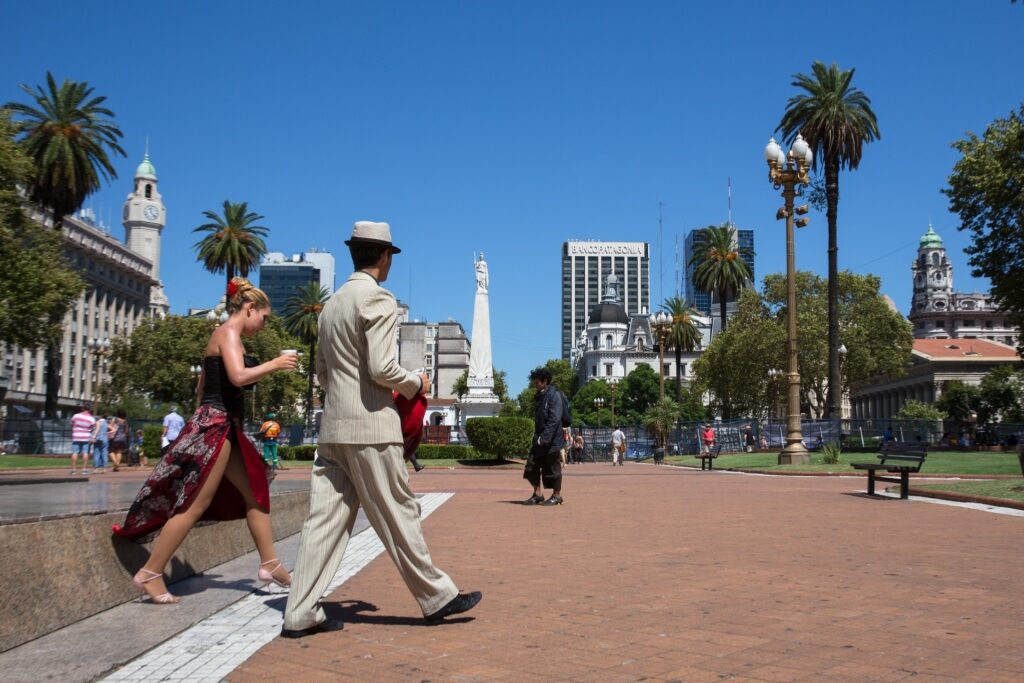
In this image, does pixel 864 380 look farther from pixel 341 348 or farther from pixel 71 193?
pixel 341 348

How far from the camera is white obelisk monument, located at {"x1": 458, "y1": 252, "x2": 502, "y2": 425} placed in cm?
6612

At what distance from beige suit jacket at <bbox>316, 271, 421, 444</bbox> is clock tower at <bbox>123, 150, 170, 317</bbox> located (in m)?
133

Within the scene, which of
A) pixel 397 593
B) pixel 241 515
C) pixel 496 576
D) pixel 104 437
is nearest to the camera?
pixel 241 515

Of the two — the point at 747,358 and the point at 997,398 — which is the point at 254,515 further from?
the point at 997,398

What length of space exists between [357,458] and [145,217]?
457 feet

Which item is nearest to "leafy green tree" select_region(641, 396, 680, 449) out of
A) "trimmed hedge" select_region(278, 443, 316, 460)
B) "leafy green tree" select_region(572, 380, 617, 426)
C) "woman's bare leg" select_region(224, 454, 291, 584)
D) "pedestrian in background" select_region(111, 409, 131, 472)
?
"trimmed hedge" select_region(278, 443, 316, 460)

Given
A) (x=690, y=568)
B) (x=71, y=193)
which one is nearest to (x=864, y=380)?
(x=71, y=193)

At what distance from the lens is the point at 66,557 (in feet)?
14.1

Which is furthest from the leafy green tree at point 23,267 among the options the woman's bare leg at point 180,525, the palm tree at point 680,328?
the palm tree at point 680,328

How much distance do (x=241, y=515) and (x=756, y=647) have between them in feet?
9.20

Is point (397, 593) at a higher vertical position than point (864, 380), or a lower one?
lower

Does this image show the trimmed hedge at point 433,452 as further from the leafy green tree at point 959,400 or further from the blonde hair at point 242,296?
the leafy green tree at point 959,400

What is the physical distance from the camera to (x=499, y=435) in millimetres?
32375

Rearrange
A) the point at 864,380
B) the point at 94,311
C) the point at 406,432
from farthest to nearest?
the point at 94,311 < the point at 864,380 < the point at 406,432
